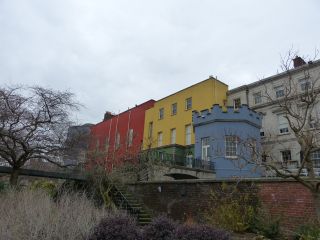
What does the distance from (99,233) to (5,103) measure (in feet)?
31.0

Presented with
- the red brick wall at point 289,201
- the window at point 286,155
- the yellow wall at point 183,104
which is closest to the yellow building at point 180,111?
the yellow wall at point 183,104

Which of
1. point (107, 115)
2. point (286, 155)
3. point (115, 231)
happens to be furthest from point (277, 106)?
point (107, 115)

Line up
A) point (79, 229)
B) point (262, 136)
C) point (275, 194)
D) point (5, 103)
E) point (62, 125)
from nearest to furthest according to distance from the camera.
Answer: point (79, 229) → point (275, 194) → point (5, 103) → point (62, 125) → point (262, 136)

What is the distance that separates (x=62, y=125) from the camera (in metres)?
14.7

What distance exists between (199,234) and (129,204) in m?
10.1

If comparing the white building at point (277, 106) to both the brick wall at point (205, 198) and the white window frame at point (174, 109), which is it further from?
the brick wall at point (205, 198)

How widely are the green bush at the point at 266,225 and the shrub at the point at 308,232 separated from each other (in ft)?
1.93

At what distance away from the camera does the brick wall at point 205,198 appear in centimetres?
952

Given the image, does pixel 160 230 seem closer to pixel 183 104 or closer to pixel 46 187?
pixel 46 187

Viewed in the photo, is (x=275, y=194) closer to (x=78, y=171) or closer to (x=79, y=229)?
(x=79, y=229)

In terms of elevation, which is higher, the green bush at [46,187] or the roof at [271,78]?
the roof at [271,78]

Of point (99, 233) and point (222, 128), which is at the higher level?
point (222, 128)

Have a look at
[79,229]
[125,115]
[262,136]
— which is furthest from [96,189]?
[125,115]

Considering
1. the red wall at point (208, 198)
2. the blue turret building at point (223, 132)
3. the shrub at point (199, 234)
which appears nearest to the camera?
the shrub at point (199, 234)
